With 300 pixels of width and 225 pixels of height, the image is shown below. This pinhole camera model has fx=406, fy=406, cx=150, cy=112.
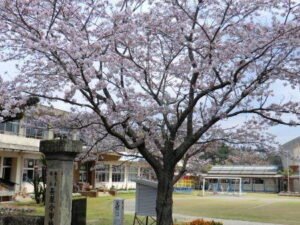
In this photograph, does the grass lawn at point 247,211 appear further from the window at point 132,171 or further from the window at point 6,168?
the window at point 132,171

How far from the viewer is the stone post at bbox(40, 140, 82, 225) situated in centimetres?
660

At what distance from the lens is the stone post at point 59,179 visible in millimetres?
6602

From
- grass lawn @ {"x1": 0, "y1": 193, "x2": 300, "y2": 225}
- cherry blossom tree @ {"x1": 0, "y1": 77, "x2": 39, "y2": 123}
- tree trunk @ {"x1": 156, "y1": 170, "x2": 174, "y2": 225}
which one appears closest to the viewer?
cherry blossom tree @ {"x1": 0, "y1": 77, "x2": 39, "y2": 123}

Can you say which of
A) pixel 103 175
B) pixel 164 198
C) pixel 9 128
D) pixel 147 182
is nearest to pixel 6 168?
pixel 9 128

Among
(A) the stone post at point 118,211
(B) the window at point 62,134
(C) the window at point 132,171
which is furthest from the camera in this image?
(C) the window at point 132,171

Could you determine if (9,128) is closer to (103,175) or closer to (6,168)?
(6,168)

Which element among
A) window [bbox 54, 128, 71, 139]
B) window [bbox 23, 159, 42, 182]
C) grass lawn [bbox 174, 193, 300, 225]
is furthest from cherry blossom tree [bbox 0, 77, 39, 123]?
window [bbox 23, 159, 42, 182]

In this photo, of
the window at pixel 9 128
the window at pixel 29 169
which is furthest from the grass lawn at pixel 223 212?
the window at pixel 9 128

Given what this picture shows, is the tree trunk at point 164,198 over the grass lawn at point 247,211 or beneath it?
over

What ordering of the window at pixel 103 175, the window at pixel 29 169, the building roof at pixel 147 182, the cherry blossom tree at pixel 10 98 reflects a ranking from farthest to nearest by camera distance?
the window at pixel 103 175
the window at pixel 29 169
the building roof at pixel 147 182
the cherry blossom tree at pixel 10 98

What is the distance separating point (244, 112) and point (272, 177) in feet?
164

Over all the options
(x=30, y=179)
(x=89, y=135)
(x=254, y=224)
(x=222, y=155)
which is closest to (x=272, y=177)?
(x=30, y=179)

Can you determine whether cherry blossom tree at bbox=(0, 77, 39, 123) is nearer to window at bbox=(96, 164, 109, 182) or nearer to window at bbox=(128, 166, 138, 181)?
window at bbox=(96, 164, 109, 182)

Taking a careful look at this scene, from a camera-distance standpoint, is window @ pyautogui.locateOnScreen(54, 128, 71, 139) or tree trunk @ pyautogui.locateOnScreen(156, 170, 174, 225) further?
tree trunk @ pyautogui.locateOnScreen(156, 170, 174, 225)
